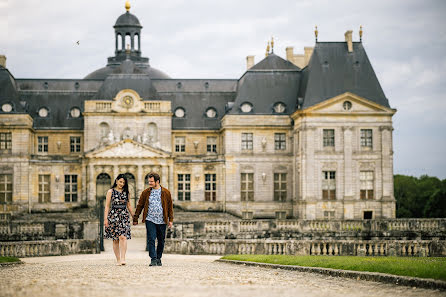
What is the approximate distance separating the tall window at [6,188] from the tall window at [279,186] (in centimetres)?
2132

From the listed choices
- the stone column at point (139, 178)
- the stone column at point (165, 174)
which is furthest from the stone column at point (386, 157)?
the stone column at point (139, 178)

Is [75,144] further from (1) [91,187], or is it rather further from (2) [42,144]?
(1) [91,187]

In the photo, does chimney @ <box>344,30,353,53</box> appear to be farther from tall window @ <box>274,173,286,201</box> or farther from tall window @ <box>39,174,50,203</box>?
tall window @ <box>39,174,50,203</box>

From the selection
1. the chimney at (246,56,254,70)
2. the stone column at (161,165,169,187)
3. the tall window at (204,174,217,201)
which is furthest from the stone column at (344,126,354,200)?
the chimney at (246,56,254,70)

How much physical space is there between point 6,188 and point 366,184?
2842 centimetres

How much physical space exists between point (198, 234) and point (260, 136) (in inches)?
848

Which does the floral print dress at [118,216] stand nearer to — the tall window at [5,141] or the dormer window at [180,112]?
the tall window at [5,141]

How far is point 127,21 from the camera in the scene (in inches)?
2736

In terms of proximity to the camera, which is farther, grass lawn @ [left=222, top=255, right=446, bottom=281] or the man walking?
the man walking

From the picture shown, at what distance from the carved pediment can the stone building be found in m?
0.08

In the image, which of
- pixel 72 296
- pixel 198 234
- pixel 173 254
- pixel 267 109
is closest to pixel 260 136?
pixel 267 109

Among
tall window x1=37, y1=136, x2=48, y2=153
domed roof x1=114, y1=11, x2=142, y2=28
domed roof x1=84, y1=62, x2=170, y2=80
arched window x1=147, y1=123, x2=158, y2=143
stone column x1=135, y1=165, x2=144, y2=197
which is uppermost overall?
domed roof x1=114, y1=11, x2=142, y2=28

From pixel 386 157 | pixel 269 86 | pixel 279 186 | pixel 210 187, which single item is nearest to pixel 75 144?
pixel 210 187

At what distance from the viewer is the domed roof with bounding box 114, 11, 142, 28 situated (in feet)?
228
